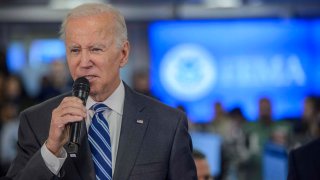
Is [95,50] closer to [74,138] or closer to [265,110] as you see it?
[74,138]

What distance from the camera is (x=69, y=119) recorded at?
7.07ft

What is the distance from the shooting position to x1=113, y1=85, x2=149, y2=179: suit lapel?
7.93 ft

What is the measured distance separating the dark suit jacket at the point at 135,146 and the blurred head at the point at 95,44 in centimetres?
14

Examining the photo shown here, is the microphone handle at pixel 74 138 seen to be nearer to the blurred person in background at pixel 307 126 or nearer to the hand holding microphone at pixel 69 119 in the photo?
the hand holding microphone at pixel 69 119

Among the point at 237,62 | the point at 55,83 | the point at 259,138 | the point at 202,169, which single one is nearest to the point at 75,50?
the point at 202,169

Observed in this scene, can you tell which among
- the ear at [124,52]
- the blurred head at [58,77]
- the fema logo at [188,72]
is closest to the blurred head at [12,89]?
the blurred head at [58,77]

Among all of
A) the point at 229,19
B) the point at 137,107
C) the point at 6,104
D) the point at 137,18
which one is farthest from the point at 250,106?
the point at 137,107

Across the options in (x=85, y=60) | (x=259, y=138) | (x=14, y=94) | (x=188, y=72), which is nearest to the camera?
(x=85, y=60)

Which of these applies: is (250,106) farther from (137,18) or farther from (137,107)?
(137,107)

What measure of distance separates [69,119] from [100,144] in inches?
12.5

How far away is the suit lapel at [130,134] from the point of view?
7.93ft

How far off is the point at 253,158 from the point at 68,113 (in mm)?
4756

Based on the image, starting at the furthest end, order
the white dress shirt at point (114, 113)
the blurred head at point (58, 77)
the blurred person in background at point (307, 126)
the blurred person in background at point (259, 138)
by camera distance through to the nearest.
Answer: the blurred head at point (58, 77) → the blurred person in background at point (259, 138) → the blurred person in background at point (307, 126) → the white dress shirt at point (114, 113)

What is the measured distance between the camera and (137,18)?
1118 centimetres
